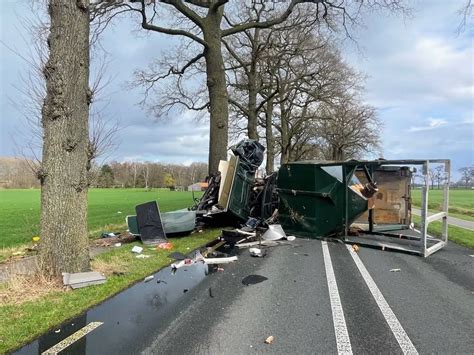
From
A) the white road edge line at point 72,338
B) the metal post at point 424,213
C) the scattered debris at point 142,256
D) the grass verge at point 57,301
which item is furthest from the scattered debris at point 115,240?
the metal post at point 424,213

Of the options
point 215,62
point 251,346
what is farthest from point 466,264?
point 215,62

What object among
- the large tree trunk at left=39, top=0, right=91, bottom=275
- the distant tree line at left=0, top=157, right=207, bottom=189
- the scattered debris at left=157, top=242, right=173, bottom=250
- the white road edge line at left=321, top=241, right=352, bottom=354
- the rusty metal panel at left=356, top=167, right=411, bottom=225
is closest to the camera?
the white road edge line at left=321, top=241, right=352, bottom=354

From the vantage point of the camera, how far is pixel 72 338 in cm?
409

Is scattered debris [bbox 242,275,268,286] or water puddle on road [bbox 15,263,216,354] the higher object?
water puddle on road [bbox 15,263,216,354]

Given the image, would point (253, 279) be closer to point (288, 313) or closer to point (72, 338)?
→ point (288, 313)

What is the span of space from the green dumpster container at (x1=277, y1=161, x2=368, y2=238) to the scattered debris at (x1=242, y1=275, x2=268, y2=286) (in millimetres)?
4517

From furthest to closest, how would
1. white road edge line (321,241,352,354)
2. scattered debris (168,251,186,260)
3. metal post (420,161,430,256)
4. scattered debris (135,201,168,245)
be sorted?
scattered debris (135,201,168,245) → metal post (420,161,430,256) → scattered debris (168,251,186,260) → white road edge line (321,241,352,354)

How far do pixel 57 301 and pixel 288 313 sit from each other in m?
2.92

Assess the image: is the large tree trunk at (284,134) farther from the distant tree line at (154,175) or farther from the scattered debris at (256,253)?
the distant tree line at (154,175)

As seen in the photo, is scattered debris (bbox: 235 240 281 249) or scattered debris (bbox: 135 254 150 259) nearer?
scattered debris (bbox: 135 254 150 259)

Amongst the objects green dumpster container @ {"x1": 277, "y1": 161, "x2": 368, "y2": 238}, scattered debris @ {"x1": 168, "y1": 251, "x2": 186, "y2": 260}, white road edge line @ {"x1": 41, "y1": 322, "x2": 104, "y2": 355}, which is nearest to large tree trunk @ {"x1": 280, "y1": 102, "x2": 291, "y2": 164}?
green dumpster container @ {"x1": 277, "y1": 161, "x2": 368, "y2": 238}

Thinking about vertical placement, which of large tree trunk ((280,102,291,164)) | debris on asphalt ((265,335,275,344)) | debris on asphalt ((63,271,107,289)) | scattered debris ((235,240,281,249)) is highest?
large tree trunk ((280,102,291,164))

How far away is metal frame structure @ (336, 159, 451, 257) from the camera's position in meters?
8.88

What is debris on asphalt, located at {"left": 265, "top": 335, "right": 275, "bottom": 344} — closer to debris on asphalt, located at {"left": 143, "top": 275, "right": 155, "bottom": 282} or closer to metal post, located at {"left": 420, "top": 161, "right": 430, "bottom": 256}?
debris on asphalt, located at {"left": 143, "top": 275, "right": 155, "bottom": 282}
